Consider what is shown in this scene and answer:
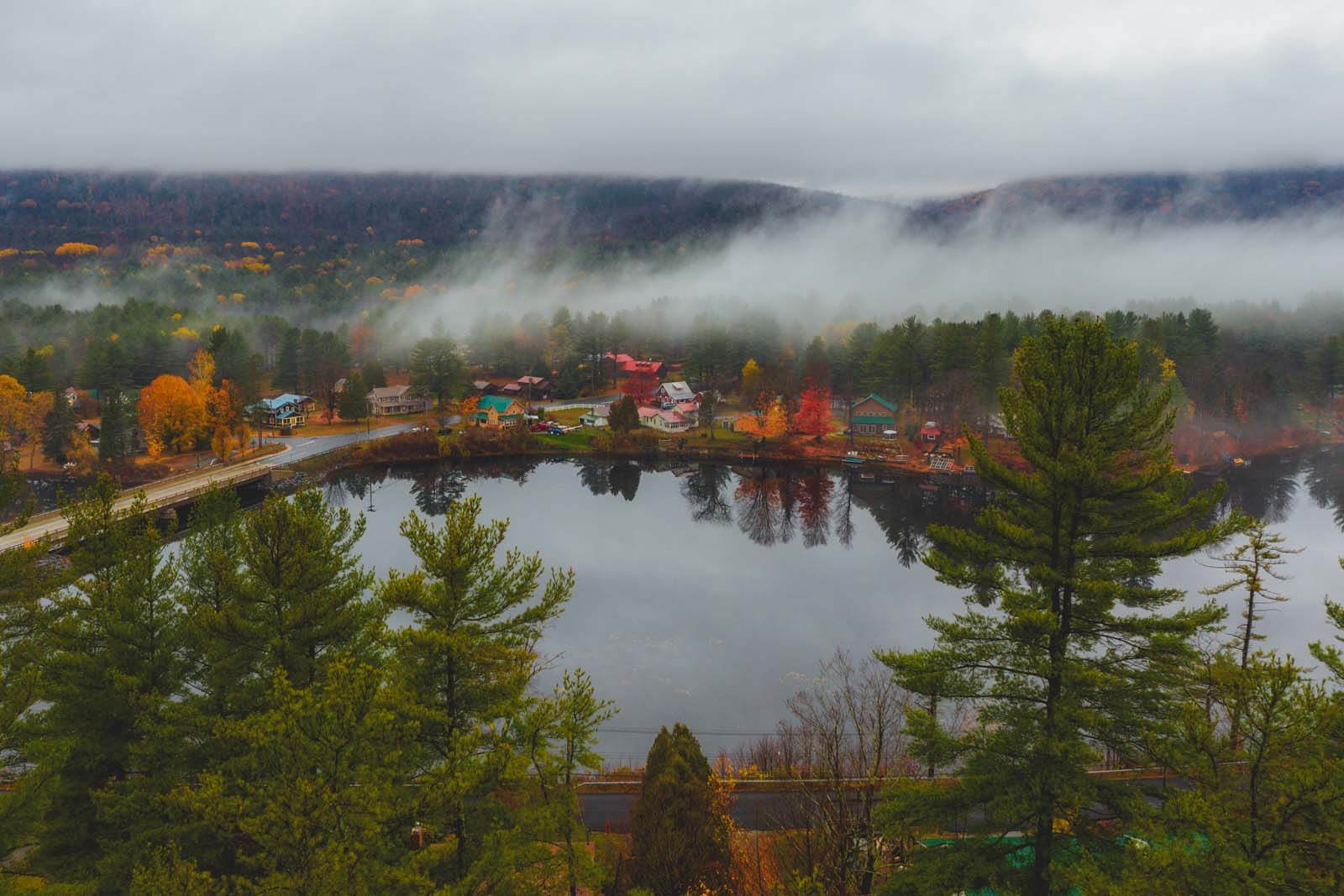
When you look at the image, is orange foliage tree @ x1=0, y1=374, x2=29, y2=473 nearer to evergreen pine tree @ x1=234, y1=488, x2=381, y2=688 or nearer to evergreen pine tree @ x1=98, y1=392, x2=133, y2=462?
evergreen pine tree @ x1=98, y1=392, x2=133, y2=462

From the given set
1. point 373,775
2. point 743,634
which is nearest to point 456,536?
point 373,775

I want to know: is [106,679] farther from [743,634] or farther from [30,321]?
[30,321]

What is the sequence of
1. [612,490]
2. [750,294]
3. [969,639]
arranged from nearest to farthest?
[969,639]
[612,490]
[750,294]

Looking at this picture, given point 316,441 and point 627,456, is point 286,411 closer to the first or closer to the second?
point 316,441

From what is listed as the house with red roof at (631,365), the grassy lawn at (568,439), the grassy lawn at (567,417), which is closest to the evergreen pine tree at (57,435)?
the grassy lawn at (568,439)

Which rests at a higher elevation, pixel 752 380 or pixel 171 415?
pixel 752 380

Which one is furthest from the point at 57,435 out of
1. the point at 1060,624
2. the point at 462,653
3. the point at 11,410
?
the point at 1060,624

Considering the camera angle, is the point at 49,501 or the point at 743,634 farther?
the point at 49,501
